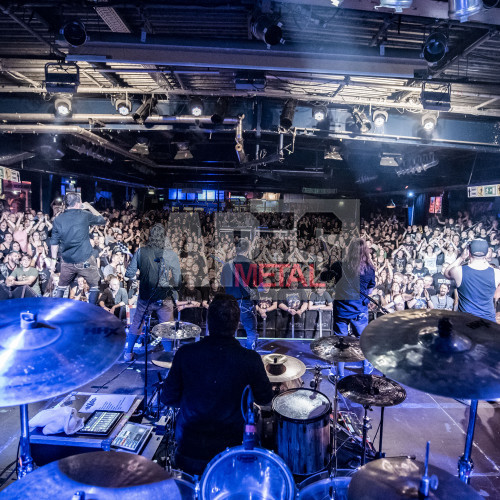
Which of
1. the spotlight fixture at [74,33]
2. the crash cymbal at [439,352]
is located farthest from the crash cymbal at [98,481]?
the spotlight fixture at [74,33]

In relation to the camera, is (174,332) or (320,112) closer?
(174,332)

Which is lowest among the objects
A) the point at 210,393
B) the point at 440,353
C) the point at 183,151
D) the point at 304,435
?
the point at 304,435

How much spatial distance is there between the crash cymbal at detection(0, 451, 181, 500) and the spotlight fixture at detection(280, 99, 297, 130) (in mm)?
5228

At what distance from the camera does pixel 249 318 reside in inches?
193

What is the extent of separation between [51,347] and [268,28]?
3.12 meters

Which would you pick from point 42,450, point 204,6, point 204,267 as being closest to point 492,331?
point 42,450

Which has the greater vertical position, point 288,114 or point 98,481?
point 288,114

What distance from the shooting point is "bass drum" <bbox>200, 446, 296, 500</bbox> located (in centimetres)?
153

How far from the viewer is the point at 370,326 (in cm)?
168

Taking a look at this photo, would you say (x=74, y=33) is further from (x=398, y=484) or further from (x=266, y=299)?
(x=266, y=299)

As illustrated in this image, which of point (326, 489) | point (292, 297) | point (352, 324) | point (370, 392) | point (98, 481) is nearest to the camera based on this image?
point (98, 481)

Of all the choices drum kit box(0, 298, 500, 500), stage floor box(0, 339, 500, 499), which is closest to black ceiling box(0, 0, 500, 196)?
drum kit box(0, 298, 500, 500)

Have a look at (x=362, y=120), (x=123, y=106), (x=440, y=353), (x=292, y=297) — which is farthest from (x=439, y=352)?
(x=123, y=106)

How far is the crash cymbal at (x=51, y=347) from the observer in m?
1.11
